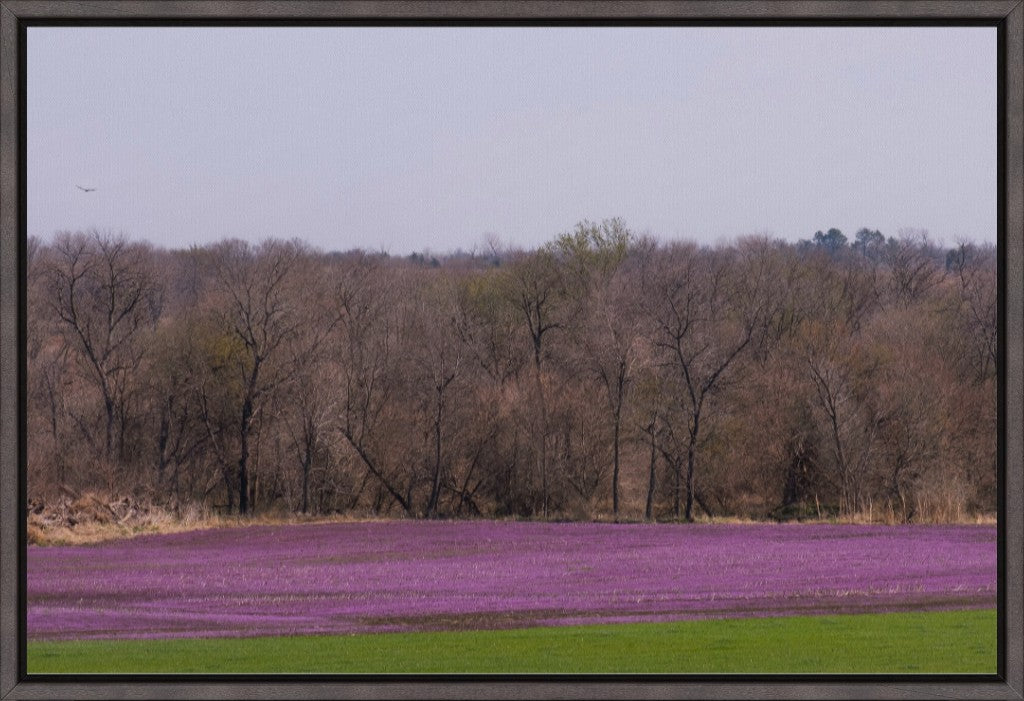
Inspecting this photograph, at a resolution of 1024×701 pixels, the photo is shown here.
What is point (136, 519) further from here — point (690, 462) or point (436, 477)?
point (690, 462)

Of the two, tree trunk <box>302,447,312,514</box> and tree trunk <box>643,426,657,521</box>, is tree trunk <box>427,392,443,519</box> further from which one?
tree trunk <box>643,426,657,521</box>

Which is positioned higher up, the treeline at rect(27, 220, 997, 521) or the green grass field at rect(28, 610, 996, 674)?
the treeline at rect(27, 220, 997, 521)

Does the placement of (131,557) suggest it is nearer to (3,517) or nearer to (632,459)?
(632,459)

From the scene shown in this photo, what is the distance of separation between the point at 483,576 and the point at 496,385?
541 inches

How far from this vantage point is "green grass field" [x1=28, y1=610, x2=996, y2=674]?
12.8 metres

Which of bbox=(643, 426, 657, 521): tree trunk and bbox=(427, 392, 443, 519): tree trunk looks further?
bbox=(427, 392, 443, 519): tree trunk

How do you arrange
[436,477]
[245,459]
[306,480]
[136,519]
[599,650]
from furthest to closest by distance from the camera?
[245,459]
[306,480]
[436,477]
[136,519]
[599,650]

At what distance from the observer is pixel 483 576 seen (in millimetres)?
21328

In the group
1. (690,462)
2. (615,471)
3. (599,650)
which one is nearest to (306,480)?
(615,471)

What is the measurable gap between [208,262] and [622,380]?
39.6ft

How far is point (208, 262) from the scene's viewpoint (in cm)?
3591

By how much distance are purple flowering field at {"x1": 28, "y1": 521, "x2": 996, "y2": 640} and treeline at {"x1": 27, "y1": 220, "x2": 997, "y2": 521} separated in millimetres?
4459

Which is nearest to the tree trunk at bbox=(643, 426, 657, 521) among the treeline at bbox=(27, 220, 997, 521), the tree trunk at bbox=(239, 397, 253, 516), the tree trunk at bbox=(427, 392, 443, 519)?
the treeline at bbox=(27, 220, 997, 521)

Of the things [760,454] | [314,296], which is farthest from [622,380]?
[314,296]
